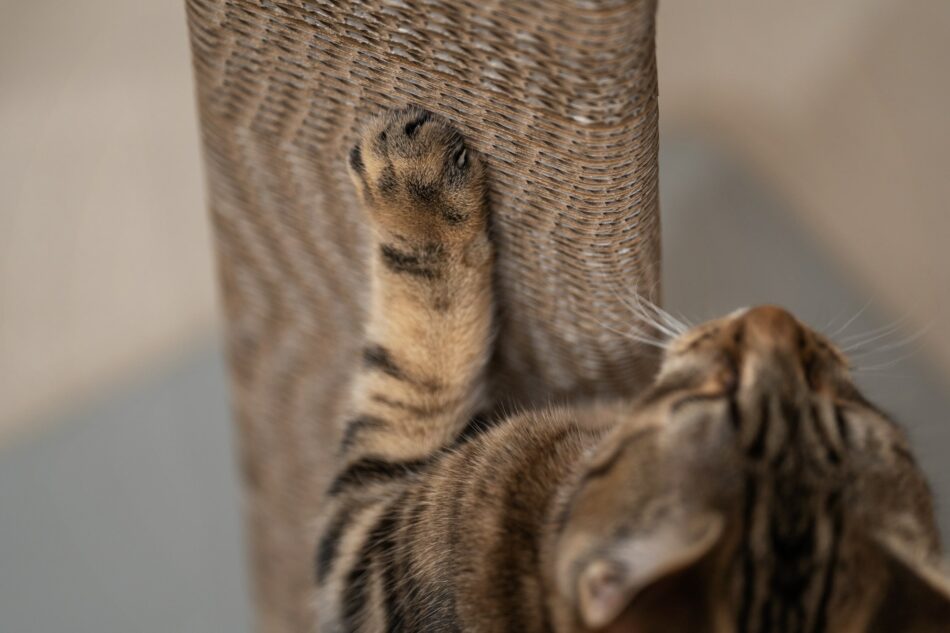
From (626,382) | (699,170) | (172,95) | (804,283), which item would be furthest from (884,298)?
(172,95)

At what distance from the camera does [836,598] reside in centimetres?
72

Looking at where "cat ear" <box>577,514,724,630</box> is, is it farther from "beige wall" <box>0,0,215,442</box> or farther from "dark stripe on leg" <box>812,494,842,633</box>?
"beige wall" <box>0,0,215,442</box>

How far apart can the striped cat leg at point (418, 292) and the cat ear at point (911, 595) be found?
45 centimetres

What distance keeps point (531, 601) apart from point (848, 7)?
1593 millimetres

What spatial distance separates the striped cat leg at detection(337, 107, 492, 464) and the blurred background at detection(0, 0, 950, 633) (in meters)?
0.69

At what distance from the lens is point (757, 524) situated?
2.38 ft

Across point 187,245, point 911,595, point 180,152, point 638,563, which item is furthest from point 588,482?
point 180,152

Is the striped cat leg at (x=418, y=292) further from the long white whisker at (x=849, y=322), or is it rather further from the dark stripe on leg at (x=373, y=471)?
the long white whisker at (x=849, y=322)

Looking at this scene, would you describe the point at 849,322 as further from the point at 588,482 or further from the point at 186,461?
the point at 186,461

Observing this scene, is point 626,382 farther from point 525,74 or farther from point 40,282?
point 40,282

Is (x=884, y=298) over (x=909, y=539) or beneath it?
beneath

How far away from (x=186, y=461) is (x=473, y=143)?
1105mm

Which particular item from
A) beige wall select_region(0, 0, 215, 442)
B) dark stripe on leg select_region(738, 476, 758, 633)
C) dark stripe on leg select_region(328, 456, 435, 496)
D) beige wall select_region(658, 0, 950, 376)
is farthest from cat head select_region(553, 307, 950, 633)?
beige wall select_region(0, 0, 215, 442)

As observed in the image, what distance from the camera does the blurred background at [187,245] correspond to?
5.50ft
